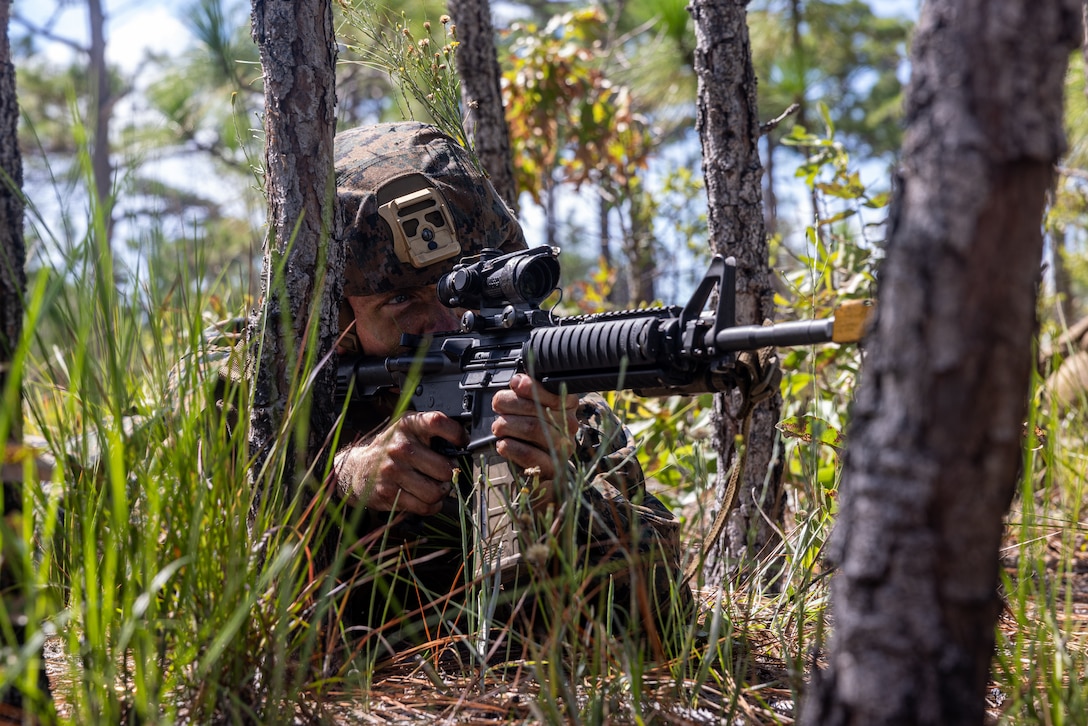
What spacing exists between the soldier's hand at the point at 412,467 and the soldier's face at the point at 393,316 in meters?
0.38

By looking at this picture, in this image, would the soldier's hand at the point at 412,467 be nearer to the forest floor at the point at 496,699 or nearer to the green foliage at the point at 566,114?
the forest floor at the point at 496,699

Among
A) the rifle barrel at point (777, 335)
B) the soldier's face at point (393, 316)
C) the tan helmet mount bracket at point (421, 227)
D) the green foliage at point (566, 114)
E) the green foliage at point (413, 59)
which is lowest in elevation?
the rifle barrel at point (777, 335)

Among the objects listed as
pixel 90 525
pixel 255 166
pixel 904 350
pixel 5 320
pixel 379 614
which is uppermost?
pixel 255 166

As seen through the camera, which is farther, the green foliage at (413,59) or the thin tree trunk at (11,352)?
the green foliage at (413,59)

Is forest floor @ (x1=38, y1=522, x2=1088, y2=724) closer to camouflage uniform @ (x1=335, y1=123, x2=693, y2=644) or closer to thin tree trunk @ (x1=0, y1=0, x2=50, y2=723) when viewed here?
thin tree trunk @ (x1=0, y1=0, x2=50, y2=723)

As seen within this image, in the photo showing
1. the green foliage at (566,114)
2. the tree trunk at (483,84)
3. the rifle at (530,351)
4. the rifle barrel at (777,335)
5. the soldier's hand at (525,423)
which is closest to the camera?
the rifle barrel at (777,335)

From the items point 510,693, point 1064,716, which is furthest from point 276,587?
point 1064,716

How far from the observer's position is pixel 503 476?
1.83m

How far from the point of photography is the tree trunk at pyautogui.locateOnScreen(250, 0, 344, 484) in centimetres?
161

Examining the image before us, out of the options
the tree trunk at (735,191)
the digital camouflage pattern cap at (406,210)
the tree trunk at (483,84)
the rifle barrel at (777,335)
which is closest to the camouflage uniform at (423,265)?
the digital camouflage pattern cap at (406,210)

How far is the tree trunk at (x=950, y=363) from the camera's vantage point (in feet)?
2.65

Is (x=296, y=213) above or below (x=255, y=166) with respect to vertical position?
below

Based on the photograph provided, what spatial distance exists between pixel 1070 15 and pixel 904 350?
0.34 metres

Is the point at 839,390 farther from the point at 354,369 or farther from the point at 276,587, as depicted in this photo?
the point at 276,587
